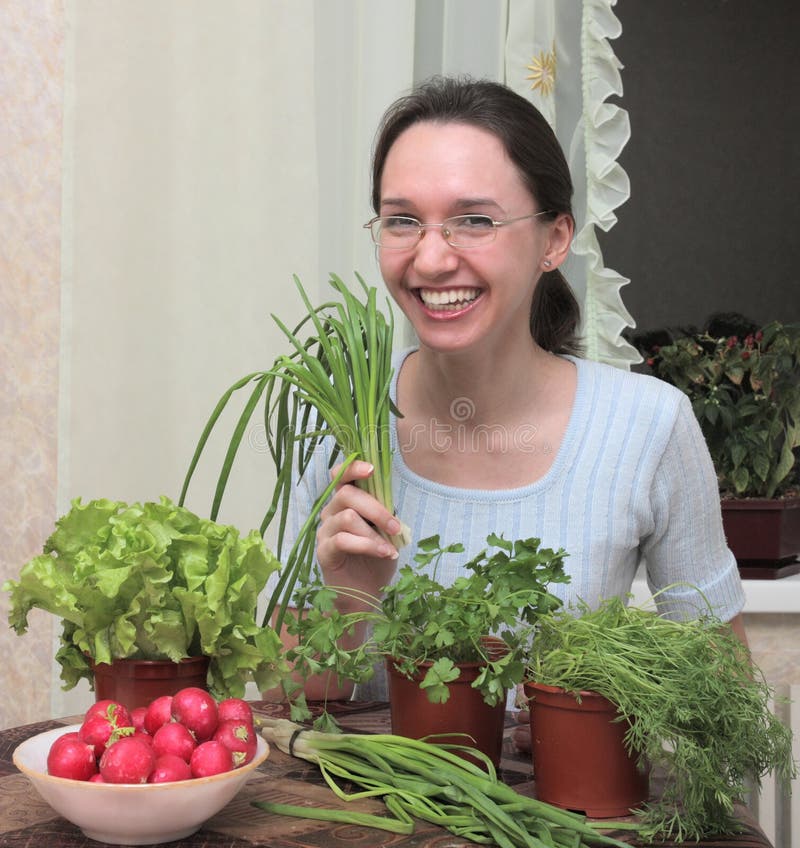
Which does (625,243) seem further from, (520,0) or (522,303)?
(522,303)

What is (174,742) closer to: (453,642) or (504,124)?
(453,642)

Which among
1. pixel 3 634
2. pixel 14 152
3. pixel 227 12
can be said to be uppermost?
pixel 227 12

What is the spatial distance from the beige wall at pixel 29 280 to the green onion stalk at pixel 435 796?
1.35 metres

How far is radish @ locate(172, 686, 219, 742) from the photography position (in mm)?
962

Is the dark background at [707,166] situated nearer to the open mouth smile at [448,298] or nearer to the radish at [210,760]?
the open mouth smile at [448,298]

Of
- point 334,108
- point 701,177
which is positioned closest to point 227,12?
point 334,108

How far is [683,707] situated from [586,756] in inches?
4.0

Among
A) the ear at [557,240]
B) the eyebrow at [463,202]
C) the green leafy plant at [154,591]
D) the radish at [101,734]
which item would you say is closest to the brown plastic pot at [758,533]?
the ear at [557,240]

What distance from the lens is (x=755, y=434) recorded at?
2246mm

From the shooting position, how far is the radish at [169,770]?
895mm

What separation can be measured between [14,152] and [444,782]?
1.68 m

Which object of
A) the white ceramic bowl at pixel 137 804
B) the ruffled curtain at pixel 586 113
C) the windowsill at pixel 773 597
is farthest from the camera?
the windowsill at pixel 773 597

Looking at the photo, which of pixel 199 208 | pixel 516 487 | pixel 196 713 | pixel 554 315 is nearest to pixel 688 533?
pixel 516 487

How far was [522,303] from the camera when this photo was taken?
159cm
